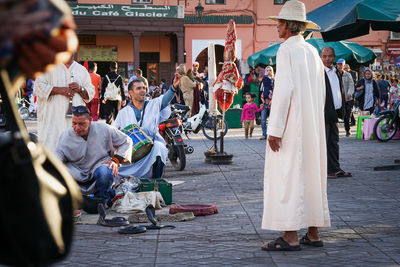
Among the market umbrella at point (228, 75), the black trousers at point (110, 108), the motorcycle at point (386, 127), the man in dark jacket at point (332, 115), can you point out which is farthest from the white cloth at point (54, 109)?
the motorcycle at point (386, 127)

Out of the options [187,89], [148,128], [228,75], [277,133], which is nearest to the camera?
[277,133]

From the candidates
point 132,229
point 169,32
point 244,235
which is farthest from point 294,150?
point 169,32

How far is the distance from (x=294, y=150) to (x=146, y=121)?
3983mm

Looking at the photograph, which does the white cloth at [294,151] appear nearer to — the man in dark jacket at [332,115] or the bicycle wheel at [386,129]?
the man in dark jacket at [332,115]

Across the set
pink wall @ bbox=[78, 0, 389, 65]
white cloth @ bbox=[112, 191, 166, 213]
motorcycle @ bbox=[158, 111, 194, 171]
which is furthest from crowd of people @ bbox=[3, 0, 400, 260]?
pink wall @ bbox=[78, 0, 389, 65]

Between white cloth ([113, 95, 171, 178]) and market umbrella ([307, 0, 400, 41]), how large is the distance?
3100 mm

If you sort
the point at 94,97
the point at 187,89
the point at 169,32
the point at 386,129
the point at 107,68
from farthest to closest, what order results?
1. the point at 107,68
2. the point at 169,32
3. the point at 187,89
4. the point at 386,129
5. the point at 94,97

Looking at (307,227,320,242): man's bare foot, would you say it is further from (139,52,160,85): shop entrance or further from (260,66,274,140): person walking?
(139,52,160,85): shop entrance

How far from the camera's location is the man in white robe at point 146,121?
8.60 metres

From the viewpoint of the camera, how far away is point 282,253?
5.35 metres

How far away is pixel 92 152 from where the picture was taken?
717cm

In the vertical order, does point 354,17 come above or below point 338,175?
above

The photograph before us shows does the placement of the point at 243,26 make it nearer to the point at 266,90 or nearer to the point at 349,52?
the point at 349,52

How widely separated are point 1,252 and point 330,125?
28.6ft
